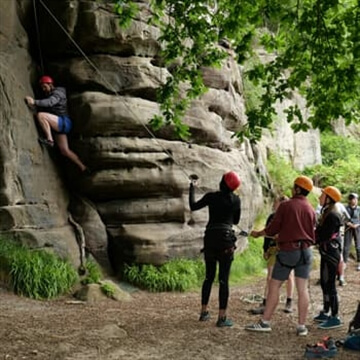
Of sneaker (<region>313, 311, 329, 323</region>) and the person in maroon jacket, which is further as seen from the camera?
sneaker (<region>313, 311, 329, 323</region>)

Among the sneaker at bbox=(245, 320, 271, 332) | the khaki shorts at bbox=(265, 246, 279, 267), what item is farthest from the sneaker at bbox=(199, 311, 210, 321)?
the khaki shorts at bbox=(265, 246, 279, 267)

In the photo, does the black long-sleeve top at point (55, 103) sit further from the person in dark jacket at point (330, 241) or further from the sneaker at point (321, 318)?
the sneaker at point (321, 318)

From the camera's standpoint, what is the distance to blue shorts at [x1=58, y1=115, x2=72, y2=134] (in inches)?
480

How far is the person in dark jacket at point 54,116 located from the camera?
12.0 m

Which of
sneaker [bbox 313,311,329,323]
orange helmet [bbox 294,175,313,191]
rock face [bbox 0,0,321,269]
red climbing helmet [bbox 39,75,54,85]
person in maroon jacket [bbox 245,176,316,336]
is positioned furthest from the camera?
rock face [bbox 0,0,321,269]

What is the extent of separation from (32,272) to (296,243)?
17.9 feet

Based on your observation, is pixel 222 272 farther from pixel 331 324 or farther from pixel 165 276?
pixel 165 276

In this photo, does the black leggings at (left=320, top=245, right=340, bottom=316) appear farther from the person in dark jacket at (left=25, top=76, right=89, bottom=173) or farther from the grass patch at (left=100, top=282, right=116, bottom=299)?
the person in dark jacket at (left=25, top=76, right=89, bottom=173)

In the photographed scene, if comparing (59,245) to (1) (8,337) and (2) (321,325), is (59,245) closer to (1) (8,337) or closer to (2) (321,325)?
(1) (8,337)

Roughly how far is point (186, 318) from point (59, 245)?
13.5ft

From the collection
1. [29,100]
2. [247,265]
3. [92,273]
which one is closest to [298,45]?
[29,100]

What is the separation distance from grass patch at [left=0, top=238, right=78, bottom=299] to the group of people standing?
3587 millimetres

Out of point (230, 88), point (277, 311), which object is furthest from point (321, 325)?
point (230, 88)

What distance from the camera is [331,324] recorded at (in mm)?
8062
